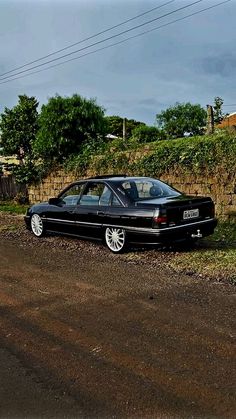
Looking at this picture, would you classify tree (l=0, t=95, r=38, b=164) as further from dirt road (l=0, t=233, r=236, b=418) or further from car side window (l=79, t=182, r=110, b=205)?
dirt road (l=0, t=233, r=236, b=418)

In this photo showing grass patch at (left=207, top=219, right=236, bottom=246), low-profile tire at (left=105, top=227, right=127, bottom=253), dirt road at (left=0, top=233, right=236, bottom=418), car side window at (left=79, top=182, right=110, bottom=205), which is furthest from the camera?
grass patch at (left=207, top=219, right=236, bottom=246)

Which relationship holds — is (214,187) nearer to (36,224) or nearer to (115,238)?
(115,238)

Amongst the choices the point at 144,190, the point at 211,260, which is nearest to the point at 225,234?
the point at 144,190

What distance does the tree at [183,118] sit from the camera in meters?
33.7

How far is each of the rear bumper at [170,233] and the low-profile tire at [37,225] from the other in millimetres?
2957

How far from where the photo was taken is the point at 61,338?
4055 millimetres

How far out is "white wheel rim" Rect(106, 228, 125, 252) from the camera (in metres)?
7.75

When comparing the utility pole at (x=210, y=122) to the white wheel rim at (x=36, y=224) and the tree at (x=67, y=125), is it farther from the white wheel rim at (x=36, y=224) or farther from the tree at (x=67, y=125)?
the white wheel rim at (x=36, y=224)

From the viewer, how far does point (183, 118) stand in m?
35.2

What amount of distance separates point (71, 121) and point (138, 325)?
40.7 ft

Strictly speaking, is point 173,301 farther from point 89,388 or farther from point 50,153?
point 50,153

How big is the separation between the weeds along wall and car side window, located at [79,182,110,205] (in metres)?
3.45

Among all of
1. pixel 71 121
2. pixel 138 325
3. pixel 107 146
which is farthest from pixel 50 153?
pixel 138 325

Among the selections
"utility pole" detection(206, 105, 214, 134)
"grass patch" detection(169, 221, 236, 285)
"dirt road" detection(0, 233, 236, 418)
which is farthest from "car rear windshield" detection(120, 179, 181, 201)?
"utility pole" detection(206, 105, 214, 134)
